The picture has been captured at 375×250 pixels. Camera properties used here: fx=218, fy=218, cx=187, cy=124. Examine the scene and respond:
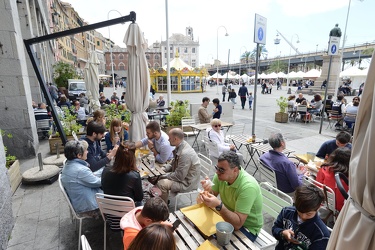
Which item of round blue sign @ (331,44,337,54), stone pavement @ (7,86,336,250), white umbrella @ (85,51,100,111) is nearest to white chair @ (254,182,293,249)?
stone pavement @ (7,86,336,250)

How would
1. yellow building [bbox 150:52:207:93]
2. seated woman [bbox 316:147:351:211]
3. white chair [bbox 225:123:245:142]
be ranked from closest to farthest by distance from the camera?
seated woman [bbox 316:147:351:211] → white chair [bbox 225:123:245:142] → yellow building [bbox 150:52:207:93]

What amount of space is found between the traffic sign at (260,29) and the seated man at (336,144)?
2.62 meters

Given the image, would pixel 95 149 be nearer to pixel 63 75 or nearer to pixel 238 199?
pixel 238 199

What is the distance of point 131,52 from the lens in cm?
495

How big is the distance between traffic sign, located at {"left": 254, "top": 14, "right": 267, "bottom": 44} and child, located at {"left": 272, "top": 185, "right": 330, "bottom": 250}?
12.9 feet

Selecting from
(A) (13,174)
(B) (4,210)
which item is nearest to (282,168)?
(B) (4,210)

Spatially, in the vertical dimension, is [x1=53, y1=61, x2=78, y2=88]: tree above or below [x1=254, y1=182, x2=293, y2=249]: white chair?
above

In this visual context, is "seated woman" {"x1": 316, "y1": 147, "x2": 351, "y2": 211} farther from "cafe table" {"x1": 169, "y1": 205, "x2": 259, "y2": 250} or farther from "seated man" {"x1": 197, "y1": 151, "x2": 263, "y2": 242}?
"cafe table" {"x1": 169, "y1": 205, "x2": 259, "y2": 250}

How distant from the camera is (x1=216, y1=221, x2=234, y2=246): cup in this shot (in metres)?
1.84

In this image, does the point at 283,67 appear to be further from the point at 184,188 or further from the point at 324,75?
the point at 184,188

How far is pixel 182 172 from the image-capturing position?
3350mm

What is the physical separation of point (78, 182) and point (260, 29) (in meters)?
4.77

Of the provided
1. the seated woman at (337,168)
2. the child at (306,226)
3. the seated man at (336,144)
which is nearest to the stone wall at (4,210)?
the child at (306,226)

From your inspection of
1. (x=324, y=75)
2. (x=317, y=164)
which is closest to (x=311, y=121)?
(x=317, y=164)
